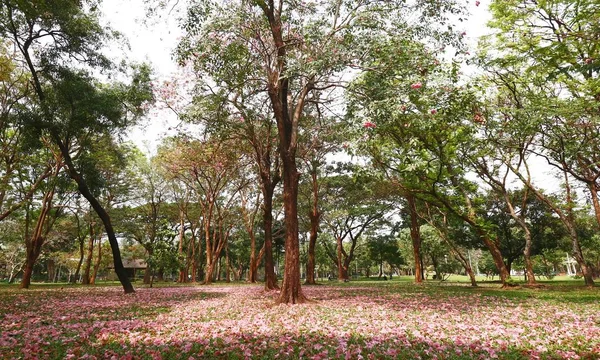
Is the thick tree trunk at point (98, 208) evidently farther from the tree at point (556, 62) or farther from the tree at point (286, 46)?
the tree at point (556, 62)

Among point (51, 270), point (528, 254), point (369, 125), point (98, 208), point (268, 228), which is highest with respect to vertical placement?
point (369, 125)

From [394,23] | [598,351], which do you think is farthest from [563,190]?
[598,351]

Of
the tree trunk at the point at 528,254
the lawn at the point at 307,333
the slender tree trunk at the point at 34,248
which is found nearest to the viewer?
the lawn at the point at 307,333

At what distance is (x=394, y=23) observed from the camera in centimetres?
1209

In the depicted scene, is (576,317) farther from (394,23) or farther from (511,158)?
(511,158)

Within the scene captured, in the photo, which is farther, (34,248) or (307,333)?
(34,248)

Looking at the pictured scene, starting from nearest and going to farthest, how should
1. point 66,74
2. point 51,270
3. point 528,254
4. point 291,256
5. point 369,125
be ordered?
point 369,125, point 291,256, point 66,74, point 528,254, point 51,270

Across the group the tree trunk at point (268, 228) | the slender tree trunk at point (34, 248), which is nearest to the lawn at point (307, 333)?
the tree trunk at point (268, 228)

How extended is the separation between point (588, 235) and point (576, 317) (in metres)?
34.9

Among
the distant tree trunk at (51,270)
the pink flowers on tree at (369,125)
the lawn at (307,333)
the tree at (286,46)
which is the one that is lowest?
the distant tree trunk at (51,270)

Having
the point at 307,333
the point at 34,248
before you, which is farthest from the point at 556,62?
the point at 34,248

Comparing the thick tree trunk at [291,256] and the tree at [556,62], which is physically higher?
the tree at [556,62]

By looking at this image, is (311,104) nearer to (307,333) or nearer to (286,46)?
(286,46)

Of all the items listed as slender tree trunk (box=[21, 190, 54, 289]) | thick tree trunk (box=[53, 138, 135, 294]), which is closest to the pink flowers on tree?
thick tree trunk (box=[53, 138, 135, 294])
